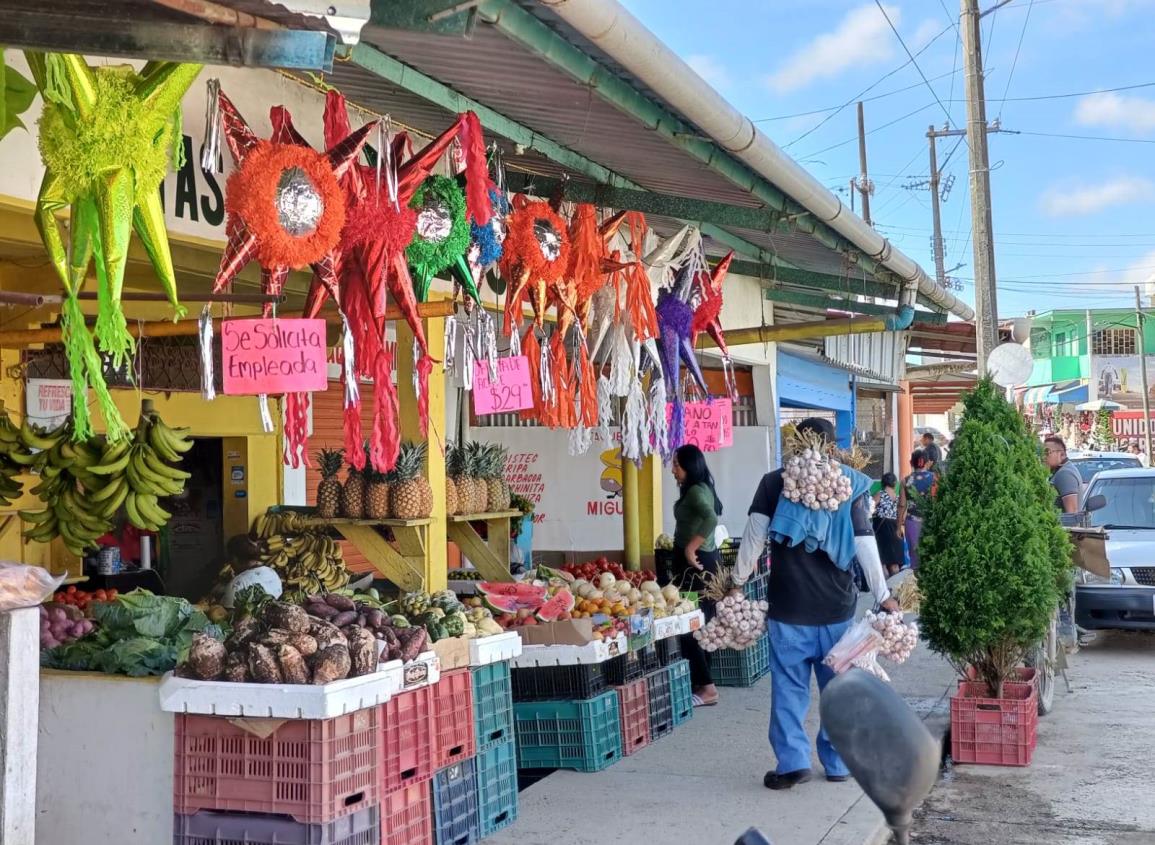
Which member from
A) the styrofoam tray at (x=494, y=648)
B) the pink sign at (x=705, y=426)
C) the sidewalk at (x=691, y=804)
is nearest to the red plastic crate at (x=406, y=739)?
the styrofoam tray at (x=494, y=648)

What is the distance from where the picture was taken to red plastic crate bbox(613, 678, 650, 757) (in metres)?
6.93

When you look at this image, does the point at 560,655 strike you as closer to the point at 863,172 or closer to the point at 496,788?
the point at 496,788

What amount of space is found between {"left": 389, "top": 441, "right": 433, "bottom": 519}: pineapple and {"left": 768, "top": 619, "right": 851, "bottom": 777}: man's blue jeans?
1895mm

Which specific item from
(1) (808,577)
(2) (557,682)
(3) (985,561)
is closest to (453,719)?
(2) (557,682)

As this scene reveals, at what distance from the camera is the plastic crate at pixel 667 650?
767cm

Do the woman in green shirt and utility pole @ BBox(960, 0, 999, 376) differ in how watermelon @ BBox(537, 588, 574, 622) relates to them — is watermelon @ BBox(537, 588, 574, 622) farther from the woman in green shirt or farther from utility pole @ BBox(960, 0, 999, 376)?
utility pole @ BBox(960, 0, 999, 376)

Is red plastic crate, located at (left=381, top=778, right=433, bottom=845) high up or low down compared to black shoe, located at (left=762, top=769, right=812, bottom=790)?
up

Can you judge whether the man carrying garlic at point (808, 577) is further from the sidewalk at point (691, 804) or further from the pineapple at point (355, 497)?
the pineapple at point (355, 497)

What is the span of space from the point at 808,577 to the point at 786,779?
107 centimetres

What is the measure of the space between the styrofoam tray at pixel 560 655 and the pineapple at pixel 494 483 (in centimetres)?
129

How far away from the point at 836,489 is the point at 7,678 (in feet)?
12.7

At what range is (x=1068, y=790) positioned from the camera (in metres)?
6.55

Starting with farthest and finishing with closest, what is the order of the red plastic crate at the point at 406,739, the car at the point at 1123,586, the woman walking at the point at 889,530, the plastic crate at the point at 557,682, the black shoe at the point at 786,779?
1. the woman walking at the point at 889,530
2. the car at the point at 1123,586
3. the plastic crate at the point at 557,682
4. the black shoe at the point at 786,779
5. the red plastic crate at the point at 406,739

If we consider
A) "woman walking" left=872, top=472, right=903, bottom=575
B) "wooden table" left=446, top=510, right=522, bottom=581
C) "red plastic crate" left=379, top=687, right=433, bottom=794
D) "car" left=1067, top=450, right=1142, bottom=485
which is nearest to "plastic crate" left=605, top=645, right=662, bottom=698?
"wooden table" left=446, top=510, right=522, bottom=581
